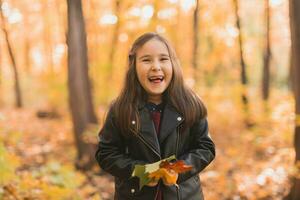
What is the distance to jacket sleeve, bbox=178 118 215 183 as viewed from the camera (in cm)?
236

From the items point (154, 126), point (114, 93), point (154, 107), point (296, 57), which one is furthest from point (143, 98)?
point (114, 93)

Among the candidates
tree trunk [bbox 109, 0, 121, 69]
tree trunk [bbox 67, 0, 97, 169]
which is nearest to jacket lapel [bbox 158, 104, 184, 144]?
tree trunk [bbox 67, 0, 97, 169]

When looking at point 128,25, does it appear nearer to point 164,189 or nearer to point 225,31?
point 225,31

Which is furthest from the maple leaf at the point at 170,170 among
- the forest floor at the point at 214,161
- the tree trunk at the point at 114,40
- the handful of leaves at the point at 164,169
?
the tree trunk at the point at 114,40

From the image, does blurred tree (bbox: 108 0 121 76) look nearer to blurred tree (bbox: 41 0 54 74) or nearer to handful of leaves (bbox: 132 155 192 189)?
blurred tree (bbox: 41 0 54 74)

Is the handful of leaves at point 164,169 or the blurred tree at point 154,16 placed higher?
the blurred tree at point 154,16

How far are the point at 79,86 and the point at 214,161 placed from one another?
393 centimetres

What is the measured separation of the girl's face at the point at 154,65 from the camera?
8.04ft

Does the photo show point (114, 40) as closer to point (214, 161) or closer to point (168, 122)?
point (214, 161)

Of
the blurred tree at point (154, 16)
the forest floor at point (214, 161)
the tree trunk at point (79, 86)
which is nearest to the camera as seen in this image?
the forest floor at point (214, 161)

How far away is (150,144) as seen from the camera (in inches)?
92.0

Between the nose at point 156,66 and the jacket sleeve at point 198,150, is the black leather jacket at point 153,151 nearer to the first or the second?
the jacket sleeve at point 198,150

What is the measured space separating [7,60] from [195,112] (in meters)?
24.8

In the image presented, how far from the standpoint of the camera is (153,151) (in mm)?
2334
